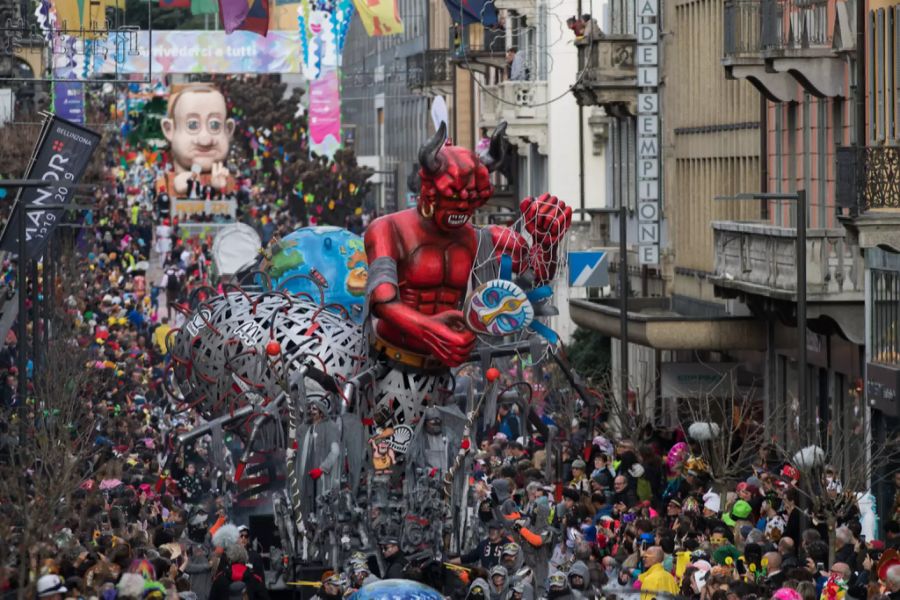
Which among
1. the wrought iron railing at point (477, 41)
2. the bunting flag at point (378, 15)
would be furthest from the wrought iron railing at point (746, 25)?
the bunting flag at point (378, 15)

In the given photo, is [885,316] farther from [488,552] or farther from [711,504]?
[488,552]

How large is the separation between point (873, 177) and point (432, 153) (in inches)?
181

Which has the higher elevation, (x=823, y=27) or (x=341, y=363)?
(x=823, y=27)

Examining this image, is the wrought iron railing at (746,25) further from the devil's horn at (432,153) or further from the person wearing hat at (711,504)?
the devil's horn at (432,153)

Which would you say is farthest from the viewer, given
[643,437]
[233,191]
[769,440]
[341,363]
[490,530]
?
[233,191]

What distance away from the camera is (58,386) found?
123 ft

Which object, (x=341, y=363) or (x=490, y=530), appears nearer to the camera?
(x=490, y=530)

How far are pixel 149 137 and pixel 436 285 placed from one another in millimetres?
85451

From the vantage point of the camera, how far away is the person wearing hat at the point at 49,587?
19125mm

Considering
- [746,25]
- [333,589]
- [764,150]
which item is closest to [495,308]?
[333,589]

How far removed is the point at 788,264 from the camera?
3634 cm

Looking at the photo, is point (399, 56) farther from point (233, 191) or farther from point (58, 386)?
point (58, 386)

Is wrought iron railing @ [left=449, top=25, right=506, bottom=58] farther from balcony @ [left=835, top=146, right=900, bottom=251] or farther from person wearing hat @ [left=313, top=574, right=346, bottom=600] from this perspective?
person wearing hat @ [left=313, top=574, right=346, bottom=600]

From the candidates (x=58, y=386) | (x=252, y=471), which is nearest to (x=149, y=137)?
(x=58, y=386)
